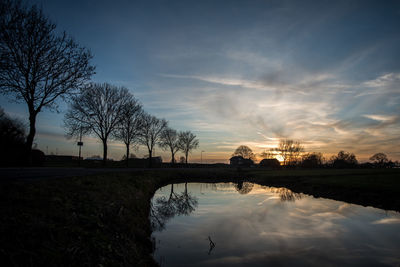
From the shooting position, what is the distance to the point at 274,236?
34.6ft

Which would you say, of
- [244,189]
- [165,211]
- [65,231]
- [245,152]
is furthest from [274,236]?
[245,152]

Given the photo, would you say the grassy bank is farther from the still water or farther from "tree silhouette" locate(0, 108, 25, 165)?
"tree silhouette" locate(0, 108, 25, 165)

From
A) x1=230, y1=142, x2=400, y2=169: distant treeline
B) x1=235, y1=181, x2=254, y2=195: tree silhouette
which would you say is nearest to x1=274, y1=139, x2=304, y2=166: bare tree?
x1=230, y1=142, x2=400, y2=169: distant treeline

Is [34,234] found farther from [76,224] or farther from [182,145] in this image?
[182,145]

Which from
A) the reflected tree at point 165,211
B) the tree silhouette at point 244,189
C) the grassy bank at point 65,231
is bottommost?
the tree silhouette at point 244,189

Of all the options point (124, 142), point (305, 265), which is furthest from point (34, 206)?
point (124, 142)

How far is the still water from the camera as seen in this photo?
7949mm

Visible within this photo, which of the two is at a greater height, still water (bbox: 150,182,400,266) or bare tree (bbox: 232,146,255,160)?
bare tree (bbox: 232,146,255,160)

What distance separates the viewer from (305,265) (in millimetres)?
7504

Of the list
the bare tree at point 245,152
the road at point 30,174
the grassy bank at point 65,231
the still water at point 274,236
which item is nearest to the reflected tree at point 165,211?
the still water at point 274,236

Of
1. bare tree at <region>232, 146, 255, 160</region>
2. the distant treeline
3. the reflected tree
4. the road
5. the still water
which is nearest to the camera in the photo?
the still water

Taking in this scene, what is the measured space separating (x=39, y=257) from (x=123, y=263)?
204 centimetres

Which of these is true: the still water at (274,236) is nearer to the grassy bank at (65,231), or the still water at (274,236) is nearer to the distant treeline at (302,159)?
the grassy bank at (65,231)

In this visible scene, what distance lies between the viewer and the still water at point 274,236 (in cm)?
795
